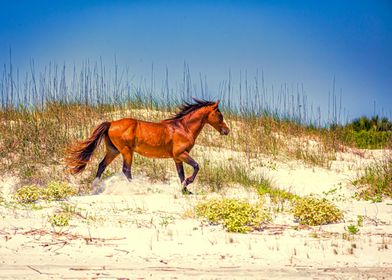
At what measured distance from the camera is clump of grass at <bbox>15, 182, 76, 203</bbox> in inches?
403

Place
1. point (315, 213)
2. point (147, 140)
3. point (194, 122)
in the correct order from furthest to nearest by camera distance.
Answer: point (194, 122), point (147, 140), point (315, 213)

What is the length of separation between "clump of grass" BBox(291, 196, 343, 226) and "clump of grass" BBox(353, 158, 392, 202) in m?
2.56

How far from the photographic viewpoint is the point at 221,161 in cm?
1477

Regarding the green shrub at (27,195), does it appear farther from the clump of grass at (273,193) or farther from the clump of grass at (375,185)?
the clump of grass at (375,185)

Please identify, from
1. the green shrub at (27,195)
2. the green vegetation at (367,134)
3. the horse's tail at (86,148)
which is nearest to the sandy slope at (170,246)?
the green shrub at (27,195)

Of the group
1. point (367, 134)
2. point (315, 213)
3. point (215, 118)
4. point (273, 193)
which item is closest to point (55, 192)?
point (215, 118)

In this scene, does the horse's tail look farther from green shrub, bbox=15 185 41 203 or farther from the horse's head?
the horse's head

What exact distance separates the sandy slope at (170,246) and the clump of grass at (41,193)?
30 cm

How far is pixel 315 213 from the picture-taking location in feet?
28.6

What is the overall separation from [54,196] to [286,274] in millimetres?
5709

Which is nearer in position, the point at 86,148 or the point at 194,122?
the point at 86,148

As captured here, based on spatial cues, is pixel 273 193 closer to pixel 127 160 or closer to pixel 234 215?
pixel 127 160

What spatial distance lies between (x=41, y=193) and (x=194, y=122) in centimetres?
315

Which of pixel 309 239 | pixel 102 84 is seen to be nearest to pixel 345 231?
pixel 309 239
